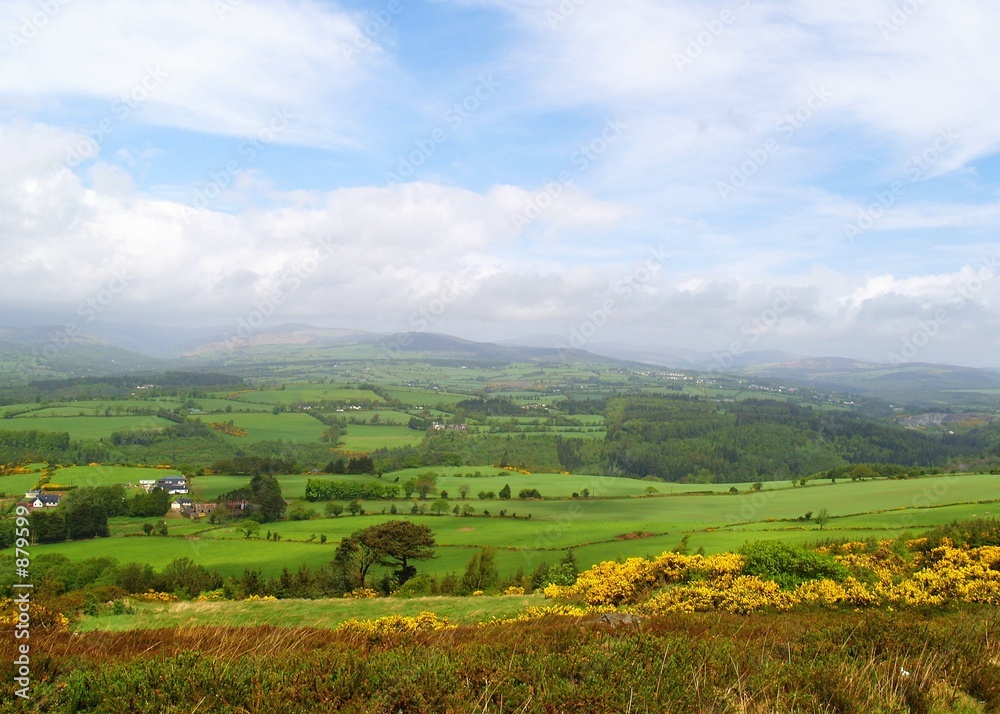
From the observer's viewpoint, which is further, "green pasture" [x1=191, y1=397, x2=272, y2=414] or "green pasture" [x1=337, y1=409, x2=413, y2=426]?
"green pasture" [x1=337, y1=409, x2=413, y2=426]

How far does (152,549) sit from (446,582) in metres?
25.2

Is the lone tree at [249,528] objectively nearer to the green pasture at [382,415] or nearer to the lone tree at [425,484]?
the lone tree at [425,484]

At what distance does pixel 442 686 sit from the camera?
4.78 meters

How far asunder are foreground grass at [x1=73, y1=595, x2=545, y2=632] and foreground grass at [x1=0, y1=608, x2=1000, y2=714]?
Result: 23.8ft

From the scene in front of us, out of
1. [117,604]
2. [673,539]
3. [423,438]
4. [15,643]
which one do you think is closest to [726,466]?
[423,438]

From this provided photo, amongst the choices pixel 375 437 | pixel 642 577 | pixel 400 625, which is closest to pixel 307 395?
pixel 375 437

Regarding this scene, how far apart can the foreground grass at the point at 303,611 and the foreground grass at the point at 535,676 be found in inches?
285

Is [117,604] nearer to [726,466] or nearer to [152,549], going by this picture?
[152,549]

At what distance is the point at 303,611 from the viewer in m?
14.9

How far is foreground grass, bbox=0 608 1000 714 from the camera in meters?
4.64

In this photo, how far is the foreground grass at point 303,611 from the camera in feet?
42.5

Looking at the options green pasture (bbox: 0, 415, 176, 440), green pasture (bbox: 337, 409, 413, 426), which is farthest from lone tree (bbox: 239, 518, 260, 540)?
green pasture (bbox: 337, 409, 413, 426)

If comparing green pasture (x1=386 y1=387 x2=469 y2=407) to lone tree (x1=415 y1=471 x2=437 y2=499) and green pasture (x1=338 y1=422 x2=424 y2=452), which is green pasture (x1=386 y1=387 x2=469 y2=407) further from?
lone tree (x1=415 y1=471 x2=437 y2=499)

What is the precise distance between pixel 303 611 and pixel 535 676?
11.9 meters
